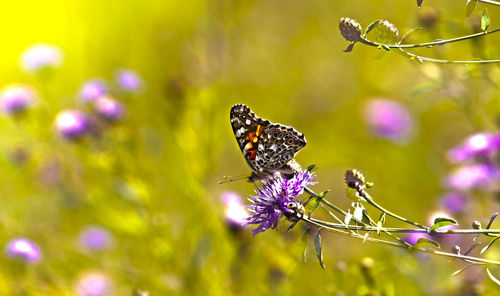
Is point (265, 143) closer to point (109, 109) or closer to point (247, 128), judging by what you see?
point (247, 128)

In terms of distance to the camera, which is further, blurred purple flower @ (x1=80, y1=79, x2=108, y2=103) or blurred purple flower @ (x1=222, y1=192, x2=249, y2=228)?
blurred purple flower @ (x1=80, y1=79, x2=108, y2=103)

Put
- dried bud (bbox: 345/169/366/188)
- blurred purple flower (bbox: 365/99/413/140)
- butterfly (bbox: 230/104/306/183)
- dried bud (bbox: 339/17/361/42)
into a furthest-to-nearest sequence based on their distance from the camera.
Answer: blurred purple flower (bbox: 365/99/413/140), butterfly (bbox: 230/104/306/183), dried bud (bbox: 345/169/366/188), dried bud (bbox: 339/17/361/42)

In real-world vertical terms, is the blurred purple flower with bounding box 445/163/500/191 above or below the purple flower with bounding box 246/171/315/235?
above

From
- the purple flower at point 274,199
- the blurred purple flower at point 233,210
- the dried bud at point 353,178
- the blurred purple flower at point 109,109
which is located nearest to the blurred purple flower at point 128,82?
the blurred purple flower at point 109,109

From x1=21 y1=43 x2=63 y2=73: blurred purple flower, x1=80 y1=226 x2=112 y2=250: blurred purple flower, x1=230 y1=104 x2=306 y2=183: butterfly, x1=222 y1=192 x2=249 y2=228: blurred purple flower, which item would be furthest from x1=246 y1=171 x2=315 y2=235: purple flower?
x1=21 y1=43 x2=63 y2=73: blurred purple flower

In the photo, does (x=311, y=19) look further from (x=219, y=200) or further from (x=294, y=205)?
(x=294, y=205)

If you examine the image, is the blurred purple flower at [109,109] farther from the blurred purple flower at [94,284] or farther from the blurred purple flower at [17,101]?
the blurred purple flower at [94,284]

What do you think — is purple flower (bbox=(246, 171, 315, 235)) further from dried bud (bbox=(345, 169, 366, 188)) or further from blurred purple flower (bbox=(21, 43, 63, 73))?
blurred purple flower (bbox=(21, 43, 63, 73))

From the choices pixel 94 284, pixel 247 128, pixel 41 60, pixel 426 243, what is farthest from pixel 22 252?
pixel 426 243
